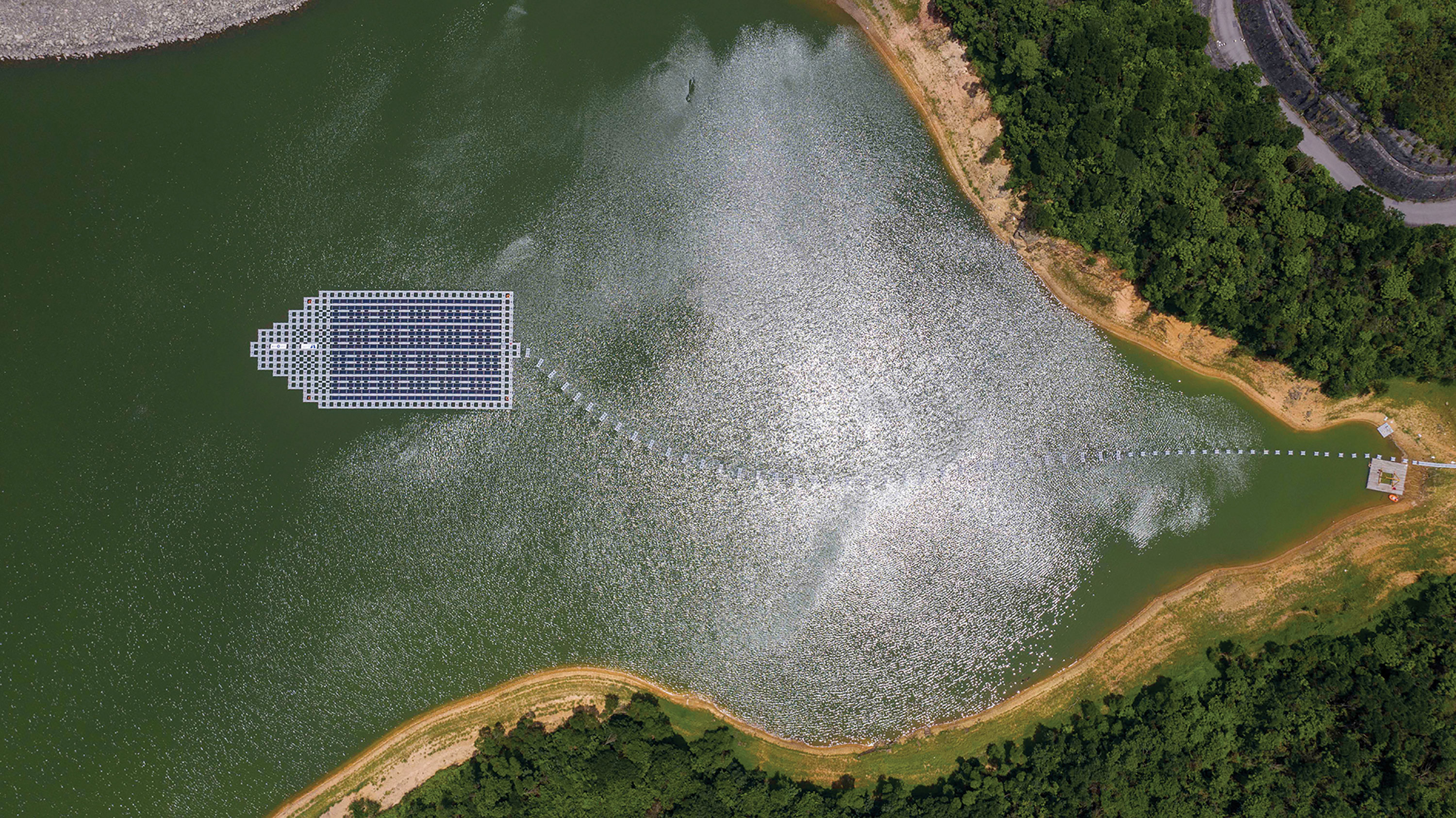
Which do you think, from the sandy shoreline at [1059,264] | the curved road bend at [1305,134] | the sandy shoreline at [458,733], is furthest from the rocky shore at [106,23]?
A: the curved road bend at [1305,134]

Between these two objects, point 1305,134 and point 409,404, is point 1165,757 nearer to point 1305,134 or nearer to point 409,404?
point 1305,134

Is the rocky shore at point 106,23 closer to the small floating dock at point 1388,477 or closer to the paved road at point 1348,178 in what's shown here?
the paved road at point 1348,178

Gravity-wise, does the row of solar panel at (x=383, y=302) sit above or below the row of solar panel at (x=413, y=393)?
above

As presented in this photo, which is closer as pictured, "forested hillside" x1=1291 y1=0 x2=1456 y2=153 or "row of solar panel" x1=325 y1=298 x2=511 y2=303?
"forested hillside" x1=1291 y1=0 x2=1456 y2=153

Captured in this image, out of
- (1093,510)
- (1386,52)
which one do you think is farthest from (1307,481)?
(1386,52)

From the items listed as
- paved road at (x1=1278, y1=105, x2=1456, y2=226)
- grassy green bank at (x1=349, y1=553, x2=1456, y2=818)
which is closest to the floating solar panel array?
grassy green bank at (x1=349, y1=553, x2=1456, y2=818)

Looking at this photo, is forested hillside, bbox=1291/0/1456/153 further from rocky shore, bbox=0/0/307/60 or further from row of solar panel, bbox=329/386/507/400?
rocky shore, bbox=0/0/307/60

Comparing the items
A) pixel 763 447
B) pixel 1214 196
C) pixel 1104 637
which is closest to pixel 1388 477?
pixel 1104 637
